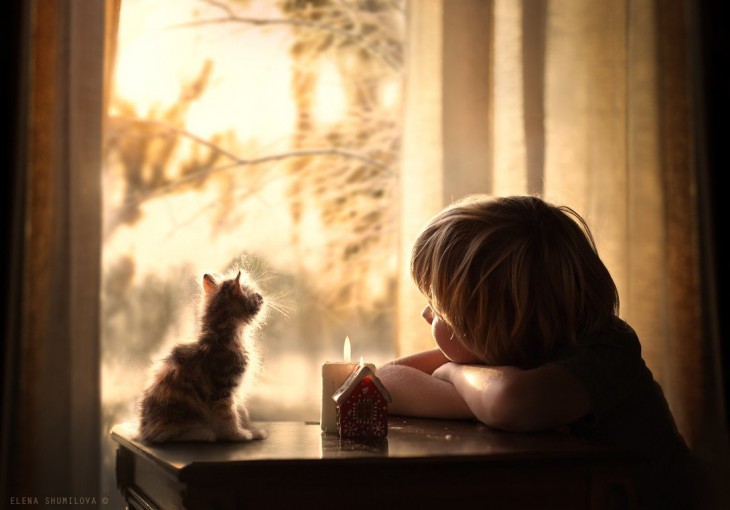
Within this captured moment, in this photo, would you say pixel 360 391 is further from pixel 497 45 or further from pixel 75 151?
pixel 497 45

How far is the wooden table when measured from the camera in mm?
885

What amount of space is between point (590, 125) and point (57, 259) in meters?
1.38

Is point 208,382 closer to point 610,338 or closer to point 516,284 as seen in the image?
point 516,284

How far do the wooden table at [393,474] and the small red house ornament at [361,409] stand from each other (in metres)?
0.02

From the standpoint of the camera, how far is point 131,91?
6.51 feet

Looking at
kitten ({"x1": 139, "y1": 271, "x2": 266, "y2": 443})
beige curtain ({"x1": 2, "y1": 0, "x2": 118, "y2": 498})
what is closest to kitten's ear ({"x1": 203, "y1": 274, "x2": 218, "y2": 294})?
kitten ({"x1": 139, "y1": 271, "x2": 266, "y2": 443})

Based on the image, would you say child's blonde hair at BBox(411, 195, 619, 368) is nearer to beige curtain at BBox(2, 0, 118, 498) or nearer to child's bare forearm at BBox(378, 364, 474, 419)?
child's bare forearm at BBox(378, 364, 474, 419)

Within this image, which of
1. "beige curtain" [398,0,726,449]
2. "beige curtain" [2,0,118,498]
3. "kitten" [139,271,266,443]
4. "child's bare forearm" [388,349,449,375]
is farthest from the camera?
"beige curtain" [398,0,726,449]

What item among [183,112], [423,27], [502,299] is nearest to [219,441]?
[502,299]

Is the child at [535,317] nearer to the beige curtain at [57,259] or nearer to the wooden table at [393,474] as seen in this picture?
the wooden table at [393,474]

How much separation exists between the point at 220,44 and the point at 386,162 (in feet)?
1.70

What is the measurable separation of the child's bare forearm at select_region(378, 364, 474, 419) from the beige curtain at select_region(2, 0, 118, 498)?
0.78 metres

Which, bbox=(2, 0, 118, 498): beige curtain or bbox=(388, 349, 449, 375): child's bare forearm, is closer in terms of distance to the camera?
bbox=(388, 349, 449, 375): child's bare forearm

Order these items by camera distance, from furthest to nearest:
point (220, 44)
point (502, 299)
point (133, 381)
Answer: point (220, 44)
point (133, 381)
point (502, 299)
